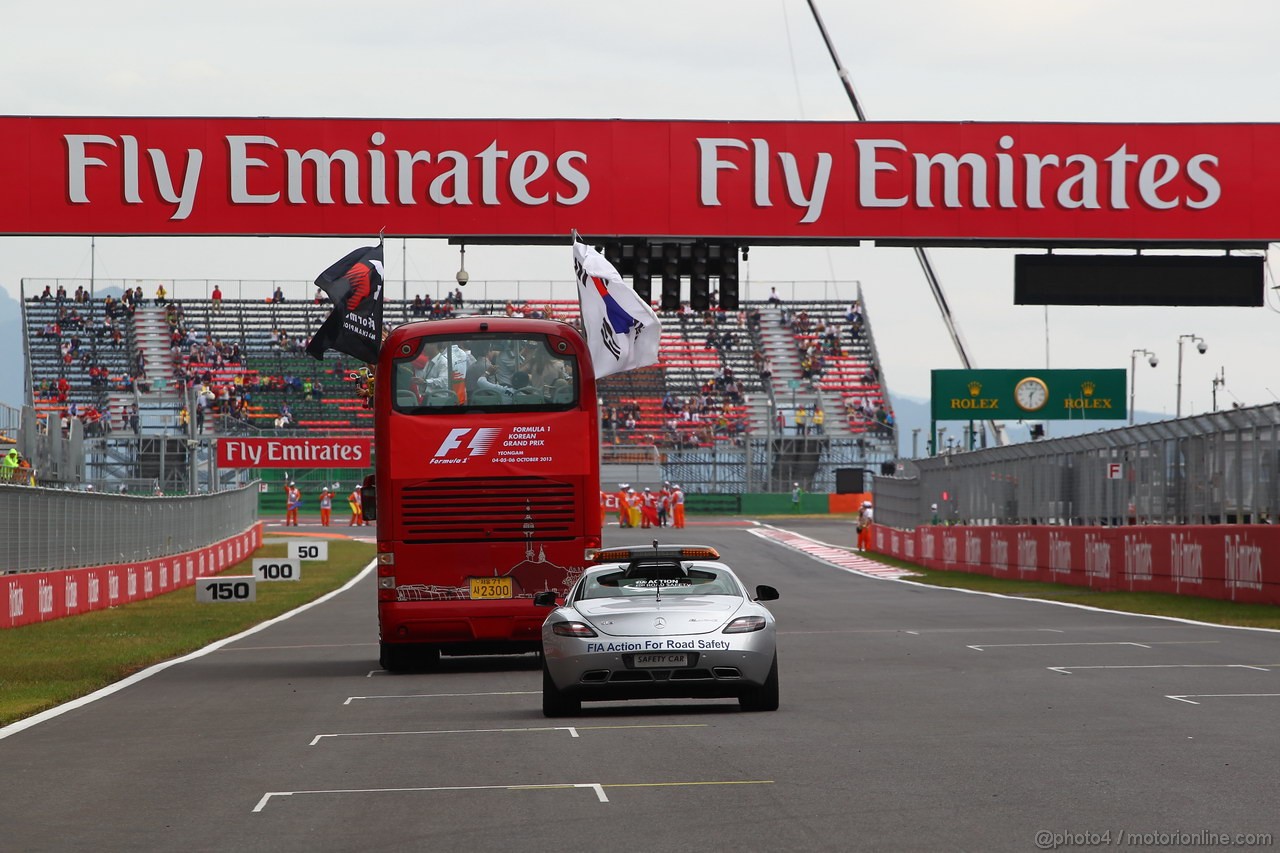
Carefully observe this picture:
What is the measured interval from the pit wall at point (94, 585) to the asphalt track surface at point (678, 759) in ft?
23.1

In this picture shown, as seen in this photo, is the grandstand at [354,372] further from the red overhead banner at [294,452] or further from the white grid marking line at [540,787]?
the white grid marking line at [540,787]

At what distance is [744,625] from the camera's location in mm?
14578

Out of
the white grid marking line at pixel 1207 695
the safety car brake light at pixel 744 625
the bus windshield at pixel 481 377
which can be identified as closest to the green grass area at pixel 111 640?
the bus windshield at pixel 481 377

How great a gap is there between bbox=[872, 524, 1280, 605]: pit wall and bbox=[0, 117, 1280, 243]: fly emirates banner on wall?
202 inches

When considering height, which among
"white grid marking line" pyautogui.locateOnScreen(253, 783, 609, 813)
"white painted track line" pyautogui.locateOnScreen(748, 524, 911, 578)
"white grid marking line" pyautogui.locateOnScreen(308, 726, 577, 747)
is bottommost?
"white painted track line" pyautogui.locateOnScreen(748, 524, 911, 578)

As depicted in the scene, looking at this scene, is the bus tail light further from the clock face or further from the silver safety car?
the clock face

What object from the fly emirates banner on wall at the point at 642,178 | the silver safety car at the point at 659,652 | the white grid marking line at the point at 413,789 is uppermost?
the fly emirates banner on wall at the point at 642,178

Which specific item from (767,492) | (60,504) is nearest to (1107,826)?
(60,504)

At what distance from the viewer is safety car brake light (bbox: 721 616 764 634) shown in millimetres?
14516

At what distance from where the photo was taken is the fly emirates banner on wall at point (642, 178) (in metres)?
25.7

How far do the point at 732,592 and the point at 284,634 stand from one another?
41.9 feet

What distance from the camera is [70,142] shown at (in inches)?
1009

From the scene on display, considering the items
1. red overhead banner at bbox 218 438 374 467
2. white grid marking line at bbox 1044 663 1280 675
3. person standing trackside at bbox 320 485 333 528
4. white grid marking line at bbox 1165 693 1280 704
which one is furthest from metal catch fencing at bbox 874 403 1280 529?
person standing trackside at bbox 320 485 333 528

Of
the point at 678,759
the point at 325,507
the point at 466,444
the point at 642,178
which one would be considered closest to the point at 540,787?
the point at 678,759
